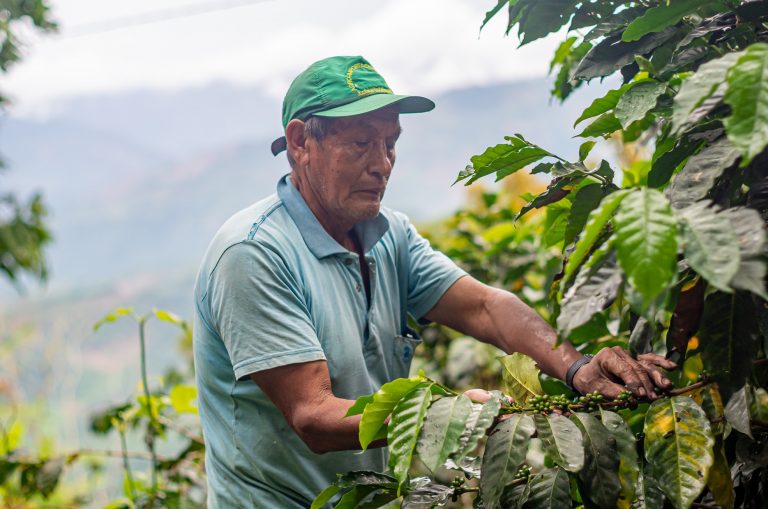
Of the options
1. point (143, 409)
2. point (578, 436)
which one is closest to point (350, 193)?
point (578, 436)

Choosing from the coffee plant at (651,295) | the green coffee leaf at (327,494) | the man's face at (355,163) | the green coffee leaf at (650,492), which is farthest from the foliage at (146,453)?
the green coffee leaf at (650,492)

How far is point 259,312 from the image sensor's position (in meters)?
1.54

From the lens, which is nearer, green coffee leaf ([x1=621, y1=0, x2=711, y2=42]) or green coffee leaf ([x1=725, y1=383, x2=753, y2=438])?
green coffee leaf ([x1=725, y1=383, x2=753, y2=438])

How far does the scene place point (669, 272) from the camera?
752 millimetres

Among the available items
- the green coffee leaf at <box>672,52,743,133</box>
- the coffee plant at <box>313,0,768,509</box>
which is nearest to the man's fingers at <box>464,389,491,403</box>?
the coffee plant at <box>313,0,768,509</box>

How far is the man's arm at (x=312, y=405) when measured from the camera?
1383mm

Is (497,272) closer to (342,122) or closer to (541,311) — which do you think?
(541,311)

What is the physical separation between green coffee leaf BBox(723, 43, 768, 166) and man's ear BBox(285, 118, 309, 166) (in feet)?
3.75

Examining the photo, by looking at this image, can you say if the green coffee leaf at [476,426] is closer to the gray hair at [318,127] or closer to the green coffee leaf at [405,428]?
the green coffee leaf at [405,428]

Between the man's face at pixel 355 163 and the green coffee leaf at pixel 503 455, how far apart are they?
2.57 feet

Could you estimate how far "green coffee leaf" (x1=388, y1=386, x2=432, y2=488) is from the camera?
1015mm

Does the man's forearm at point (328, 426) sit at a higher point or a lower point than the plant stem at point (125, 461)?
higher

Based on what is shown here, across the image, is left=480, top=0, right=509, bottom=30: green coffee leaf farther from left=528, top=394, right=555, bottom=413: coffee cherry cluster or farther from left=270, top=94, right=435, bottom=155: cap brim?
left=528, top=394, right=555, bottom=413: coffee cherry cluster

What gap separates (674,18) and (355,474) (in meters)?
0.80
